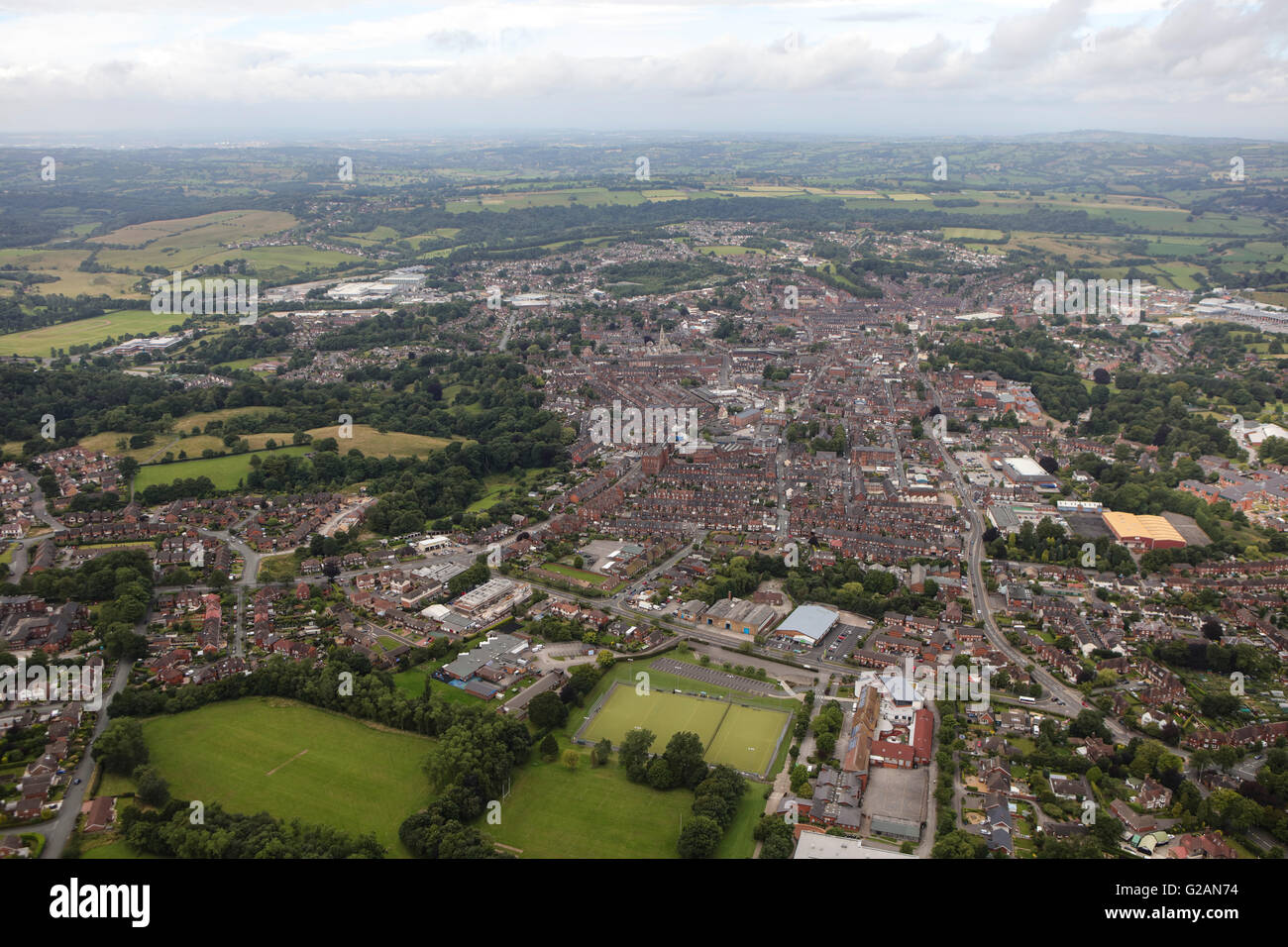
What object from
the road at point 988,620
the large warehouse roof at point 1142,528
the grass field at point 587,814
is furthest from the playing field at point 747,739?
the large warehouse roof at point 1142,528

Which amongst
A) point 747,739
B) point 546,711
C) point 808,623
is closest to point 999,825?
point 747,739

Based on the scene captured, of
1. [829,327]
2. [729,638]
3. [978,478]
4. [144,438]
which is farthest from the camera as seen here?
[829,327]

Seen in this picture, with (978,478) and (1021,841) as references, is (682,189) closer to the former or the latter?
(978,478)

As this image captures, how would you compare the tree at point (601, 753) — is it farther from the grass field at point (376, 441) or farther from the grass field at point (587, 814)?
the grass field at point (376, 441)

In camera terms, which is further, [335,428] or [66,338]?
[66,338]

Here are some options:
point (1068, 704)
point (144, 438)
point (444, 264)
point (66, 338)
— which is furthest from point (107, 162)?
point (1068, 704)

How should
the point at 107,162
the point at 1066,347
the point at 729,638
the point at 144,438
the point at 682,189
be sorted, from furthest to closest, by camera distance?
the point at 107,162, the point at 682,189, the point at 1066,347, the point at 144,438, the point at 729,638

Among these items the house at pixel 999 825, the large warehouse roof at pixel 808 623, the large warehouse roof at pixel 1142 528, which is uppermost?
the large warehouse roof at pixel 1142 528
